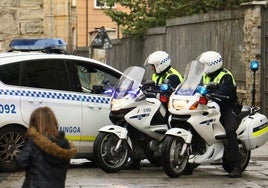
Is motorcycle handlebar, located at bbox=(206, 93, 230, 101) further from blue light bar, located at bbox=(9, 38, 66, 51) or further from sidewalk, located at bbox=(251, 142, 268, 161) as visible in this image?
blue light bar, located at bbox=(9, 38, 66, 51)

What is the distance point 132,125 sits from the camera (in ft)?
35.7

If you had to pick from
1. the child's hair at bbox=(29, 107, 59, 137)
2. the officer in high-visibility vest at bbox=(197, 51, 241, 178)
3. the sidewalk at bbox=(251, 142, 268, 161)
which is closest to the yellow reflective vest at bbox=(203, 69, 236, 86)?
the officer in high-visibility vest at bbox=(197, 51, 241, 178)

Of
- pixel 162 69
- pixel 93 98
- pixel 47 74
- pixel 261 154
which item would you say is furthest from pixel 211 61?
pixel 261 154

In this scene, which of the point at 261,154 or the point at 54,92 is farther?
the point at 261,154

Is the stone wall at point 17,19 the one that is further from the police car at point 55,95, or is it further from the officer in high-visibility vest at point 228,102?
the officer in high-visibility vest at point 228,102

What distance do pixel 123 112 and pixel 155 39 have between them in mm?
12479

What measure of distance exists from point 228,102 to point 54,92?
254cm

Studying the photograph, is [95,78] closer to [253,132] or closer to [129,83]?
[129,83]

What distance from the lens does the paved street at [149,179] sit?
9.92m

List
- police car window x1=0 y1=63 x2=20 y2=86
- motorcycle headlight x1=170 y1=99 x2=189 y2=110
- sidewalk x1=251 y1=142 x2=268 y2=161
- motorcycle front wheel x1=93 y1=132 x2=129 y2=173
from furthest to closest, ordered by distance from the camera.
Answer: sidewalk x1=251 y1=142 x2=268 y2=161, police car window x1=0 y1=63 x2=20 y2=86, motorcycle front wheel x1=93 y1=132 x2=129 y2=173, motorcycle headlight x1=170 y1=99 x2=189 y2=110

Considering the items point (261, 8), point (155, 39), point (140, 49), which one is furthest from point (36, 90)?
point (140, 49)

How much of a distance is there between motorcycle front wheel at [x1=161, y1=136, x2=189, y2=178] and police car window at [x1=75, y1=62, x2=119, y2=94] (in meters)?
1.75

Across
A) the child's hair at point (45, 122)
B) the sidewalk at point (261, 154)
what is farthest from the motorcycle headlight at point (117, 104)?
the child's hair at point (45, 122)

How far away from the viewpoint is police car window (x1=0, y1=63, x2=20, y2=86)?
35.8ft
